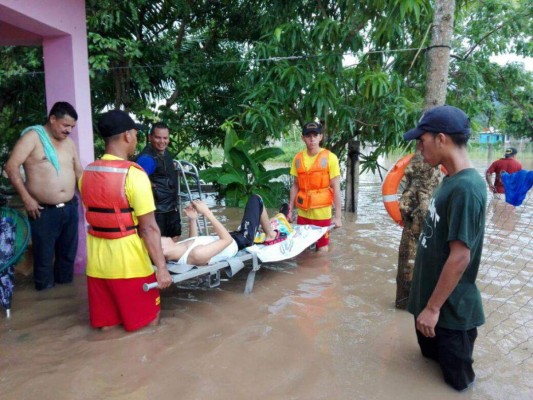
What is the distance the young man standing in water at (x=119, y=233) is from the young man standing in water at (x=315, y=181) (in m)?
2.20

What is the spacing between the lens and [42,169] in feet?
12.3

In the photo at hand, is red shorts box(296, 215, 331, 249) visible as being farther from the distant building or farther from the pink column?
the distant building

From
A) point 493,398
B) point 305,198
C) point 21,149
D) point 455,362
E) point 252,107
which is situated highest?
point 252,107

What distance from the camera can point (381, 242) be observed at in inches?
234

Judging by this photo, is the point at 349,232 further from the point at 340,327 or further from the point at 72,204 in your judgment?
the point at 72,204

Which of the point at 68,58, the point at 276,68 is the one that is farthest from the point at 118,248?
the point at 276,68

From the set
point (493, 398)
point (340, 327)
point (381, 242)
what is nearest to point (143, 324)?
point (340, 327)

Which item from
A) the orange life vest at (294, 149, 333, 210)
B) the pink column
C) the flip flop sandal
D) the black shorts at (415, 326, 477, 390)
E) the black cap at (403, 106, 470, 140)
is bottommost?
the black shorts at (415, 326, 477, 390)

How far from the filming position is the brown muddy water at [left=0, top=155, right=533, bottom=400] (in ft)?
8.14

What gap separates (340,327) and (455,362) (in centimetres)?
105

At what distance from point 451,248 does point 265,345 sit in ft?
4.87

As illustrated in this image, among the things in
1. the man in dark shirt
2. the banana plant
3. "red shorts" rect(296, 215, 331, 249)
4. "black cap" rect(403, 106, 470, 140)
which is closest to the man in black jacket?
"red shorts" rect(296, 215, 331, 249)

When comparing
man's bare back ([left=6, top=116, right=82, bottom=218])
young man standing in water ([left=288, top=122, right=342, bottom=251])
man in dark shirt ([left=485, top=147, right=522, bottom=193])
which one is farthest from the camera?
man in dark shirt ([left=485, top=147, right=522, bottom=193])

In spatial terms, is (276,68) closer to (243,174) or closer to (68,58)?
(68,58)
